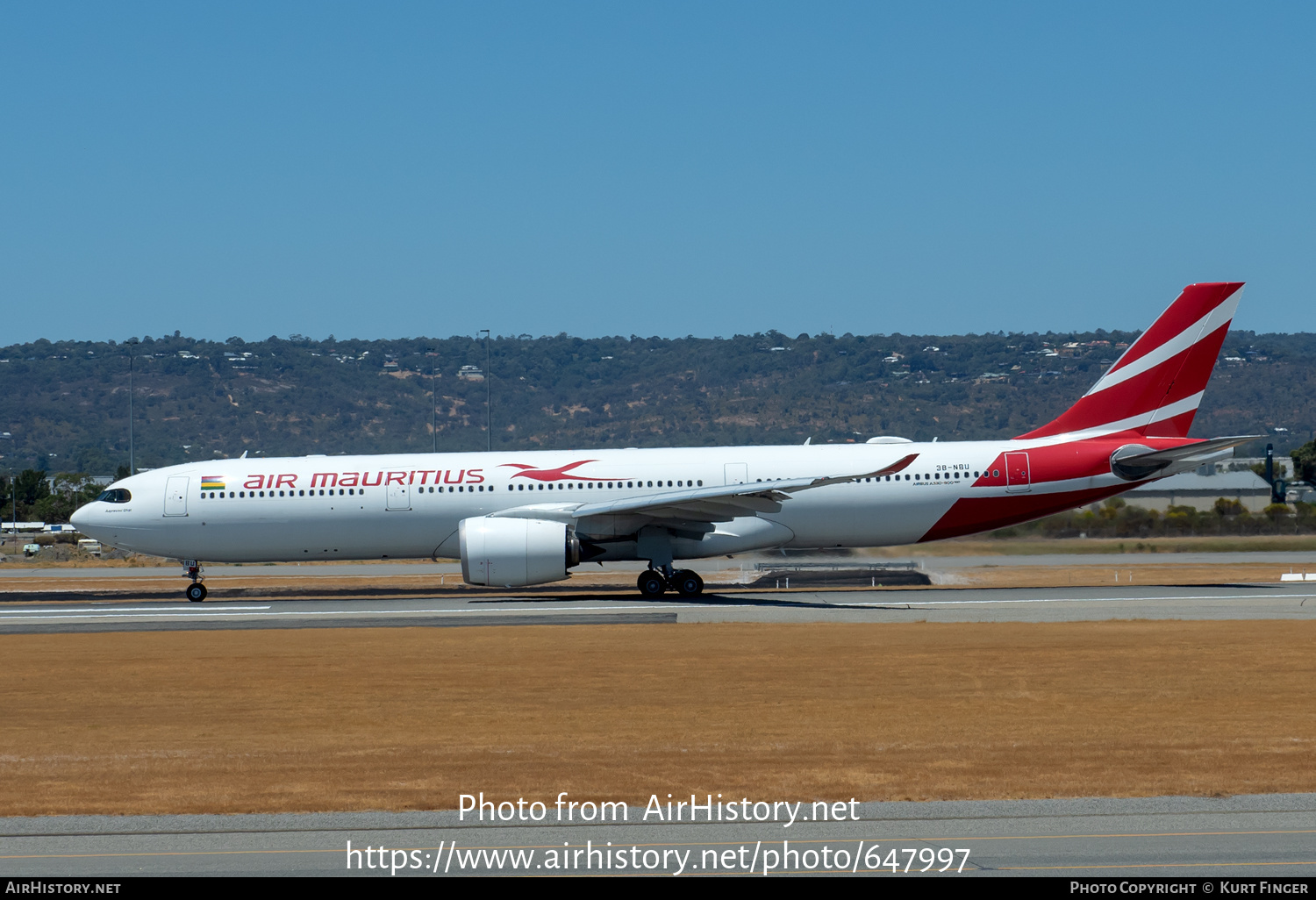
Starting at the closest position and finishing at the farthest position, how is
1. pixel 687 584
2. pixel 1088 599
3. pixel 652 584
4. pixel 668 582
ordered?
pixel 1088 599
pixel 652 584
pixel 687 584
pixel 668 582

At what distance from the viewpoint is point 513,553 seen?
29547 millimetres

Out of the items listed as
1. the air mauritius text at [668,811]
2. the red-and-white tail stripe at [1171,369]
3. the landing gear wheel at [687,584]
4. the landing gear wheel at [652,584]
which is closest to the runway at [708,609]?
the landing gear wheel at [652,584]

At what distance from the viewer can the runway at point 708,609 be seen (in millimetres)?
25125

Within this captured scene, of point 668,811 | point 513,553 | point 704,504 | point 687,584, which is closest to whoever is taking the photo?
point 668,811

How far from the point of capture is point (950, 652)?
780 inches

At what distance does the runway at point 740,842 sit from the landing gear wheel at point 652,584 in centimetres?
2048

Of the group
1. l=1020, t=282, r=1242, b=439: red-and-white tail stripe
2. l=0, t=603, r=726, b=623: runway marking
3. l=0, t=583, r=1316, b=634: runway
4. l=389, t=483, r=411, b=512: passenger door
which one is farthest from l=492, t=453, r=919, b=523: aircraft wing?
l=1020, t=282, r=1242, b=439: red-and-white tail stripe

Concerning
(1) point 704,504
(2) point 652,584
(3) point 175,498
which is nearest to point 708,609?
(1) point 704,504

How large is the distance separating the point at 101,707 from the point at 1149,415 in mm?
25681

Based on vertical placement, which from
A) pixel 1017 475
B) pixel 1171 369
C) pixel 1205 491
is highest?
pixel 1171 369

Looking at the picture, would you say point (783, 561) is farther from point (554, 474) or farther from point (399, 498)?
point (399, 498)

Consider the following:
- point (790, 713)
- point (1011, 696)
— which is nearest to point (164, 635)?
point (790, 713)

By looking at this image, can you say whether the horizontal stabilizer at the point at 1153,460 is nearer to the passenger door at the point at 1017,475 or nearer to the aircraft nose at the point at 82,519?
the passenger door at the point at 1017,475

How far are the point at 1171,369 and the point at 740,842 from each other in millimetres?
26706
